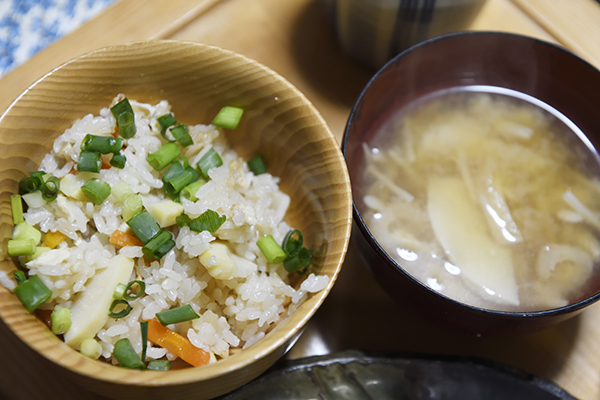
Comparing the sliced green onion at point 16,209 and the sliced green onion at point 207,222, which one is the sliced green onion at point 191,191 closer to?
the sliced green onion at point 207,222

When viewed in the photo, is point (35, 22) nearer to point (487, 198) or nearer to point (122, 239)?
point (122, 239)

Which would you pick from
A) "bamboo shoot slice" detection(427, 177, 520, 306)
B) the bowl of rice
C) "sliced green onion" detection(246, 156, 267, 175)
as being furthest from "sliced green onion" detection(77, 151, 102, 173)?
"bamboo shoot slice" detection(427, 177, 520, 306)

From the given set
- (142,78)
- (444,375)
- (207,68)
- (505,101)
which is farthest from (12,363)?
(505,101)

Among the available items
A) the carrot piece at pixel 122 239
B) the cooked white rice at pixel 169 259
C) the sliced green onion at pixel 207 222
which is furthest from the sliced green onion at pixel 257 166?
the carrot piece at pixel 122 239

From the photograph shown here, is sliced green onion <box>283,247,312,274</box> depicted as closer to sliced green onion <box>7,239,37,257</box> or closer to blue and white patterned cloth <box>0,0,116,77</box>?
sliced green onion <box>7,239,37,257</box>

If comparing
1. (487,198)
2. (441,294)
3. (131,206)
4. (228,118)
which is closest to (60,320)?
(131,206)

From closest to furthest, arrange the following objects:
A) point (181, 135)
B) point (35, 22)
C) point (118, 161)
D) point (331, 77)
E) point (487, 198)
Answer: point (118, 161) < point (181, 135) < point (487, 198) < point (331, 77) < point (35, 22)
